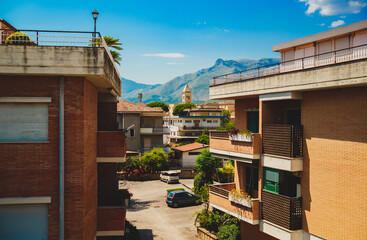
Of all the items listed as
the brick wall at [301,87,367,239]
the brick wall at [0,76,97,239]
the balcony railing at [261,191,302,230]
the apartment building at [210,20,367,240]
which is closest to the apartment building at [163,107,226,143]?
the apartment building at [210,20,367,240]

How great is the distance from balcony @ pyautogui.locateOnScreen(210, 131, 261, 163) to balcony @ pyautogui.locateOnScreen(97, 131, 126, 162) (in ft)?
21.5

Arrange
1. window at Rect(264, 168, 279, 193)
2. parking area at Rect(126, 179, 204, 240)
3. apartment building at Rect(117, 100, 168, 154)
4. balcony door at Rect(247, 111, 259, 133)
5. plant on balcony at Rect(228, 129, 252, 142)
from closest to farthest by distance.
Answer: window at Rect(264, 168, 279, 193), plant on balcony at Rect(228, 129, 252, 142), balcony door at Rect(247, 111, 259, 133), parking area at Rect(126, 179, 204, 240), apartment building at Rect(117, 100, 168, 154)

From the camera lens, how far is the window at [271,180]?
45.1 ft

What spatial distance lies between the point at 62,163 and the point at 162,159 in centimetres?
3400

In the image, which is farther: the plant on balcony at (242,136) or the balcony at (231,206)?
the plant on balcony at (242,136)

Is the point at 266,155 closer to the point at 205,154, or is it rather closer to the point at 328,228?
the point at 328,228

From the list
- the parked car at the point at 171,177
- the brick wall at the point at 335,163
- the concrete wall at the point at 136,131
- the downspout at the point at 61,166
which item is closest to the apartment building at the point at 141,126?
the concrete wall at the point at 136,131

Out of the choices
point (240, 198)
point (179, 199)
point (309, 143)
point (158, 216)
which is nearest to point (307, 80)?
point (309, 143)

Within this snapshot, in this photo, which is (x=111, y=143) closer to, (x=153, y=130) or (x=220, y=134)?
(x=220, y=134)

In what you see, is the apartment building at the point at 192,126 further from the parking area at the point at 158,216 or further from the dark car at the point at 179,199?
the dark car at the point at 179,199

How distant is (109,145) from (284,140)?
775cm

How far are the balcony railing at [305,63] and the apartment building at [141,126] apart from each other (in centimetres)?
2881

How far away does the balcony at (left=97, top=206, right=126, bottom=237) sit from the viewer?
448 inches

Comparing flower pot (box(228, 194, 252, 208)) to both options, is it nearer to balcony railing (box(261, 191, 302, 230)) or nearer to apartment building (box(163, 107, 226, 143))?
balcony railing (box(261, 191, 302, 230))
